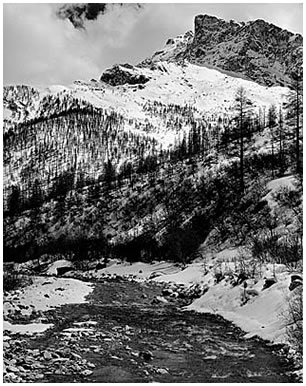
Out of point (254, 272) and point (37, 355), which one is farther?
point (254, 272)

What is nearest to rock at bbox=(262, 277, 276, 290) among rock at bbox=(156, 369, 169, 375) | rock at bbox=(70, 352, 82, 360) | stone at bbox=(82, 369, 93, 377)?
rock at bbox=(156, 369, 169, 375)

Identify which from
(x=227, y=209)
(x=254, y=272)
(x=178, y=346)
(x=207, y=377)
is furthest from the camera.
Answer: (x=227, y=209)

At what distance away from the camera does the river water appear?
1034 cm

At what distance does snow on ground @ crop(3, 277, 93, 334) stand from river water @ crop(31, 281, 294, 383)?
2.31 feet

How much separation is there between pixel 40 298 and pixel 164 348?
7943 millimetres

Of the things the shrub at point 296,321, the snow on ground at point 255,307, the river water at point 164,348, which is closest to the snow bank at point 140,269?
the snow on ground at point 255,307

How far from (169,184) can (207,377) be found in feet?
198

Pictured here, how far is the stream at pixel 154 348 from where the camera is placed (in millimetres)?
10289

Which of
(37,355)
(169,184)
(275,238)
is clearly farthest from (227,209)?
(37,355)

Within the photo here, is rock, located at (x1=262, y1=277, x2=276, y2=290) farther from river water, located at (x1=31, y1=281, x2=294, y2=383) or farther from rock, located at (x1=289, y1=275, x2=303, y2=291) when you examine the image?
river water, located at (x1=31, y1=281, x2=294, y2=383)

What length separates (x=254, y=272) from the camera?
19.5 metres

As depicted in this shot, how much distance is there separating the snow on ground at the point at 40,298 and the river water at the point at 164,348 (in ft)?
2.31

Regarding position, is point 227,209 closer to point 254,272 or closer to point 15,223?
point 254,272

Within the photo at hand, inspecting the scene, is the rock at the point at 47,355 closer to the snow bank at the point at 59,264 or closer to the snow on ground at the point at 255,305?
the snow on ground at the point at 255,305
